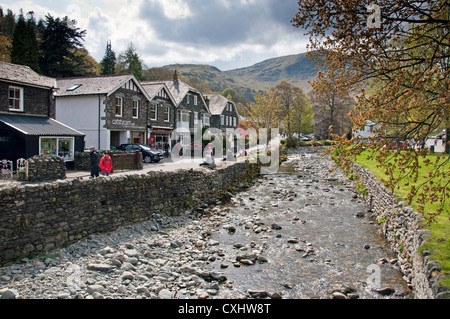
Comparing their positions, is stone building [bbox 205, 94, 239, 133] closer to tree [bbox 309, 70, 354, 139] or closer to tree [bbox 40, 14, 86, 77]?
tree [bbox 309, 70, 354, 139]

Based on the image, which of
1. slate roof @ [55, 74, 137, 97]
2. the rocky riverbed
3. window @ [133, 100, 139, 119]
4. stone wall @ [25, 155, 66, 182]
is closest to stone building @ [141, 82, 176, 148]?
window @ [133, 100, 139, 119]

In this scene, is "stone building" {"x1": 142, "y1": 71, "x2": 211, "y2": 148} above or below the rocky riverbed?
above

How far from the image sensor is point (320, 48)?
7.93 m

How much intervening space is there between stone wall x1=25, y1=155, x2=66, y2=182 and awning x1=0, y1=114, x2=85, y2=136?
399 centimetres

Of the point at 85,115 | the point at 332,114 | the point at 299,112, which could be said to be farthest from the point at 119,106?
the point at 299,112

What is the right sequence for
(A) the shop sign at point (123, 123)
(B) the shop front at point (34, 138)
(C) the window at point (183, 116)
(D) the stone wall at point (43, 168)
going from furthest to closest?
(C) the window at point (183, 116) → (A) the shop sign at point (123, 123) → (B) the shop front at point (34, 138) → (D) the stone wall at point (43, 168)

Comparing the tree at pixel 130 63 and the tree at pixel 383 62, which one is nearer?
the tree at pixel 383 62

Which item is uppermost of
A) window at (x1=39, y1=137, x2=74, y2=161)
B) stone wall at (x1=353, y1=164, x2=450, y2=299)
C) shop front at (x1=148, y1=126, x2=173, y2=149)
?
shop front at (x1=148, y1=126, x2=173, y2=149)

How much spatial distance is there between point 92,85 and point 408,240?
28.0 metres

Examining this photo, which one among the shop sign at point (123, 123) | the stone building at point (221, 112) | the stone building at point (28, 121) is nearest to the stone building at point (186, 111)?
the stone building at point (221, 112)

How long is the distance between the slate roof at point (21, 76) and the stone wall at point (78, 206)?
13.4m

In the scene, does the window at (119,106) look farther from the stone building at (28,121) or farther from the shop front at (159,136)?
the stone building at (28,121)

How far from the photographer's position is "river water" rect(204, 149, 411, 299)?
779 cm

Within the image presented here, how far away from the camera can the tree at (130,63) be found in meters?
61.9
